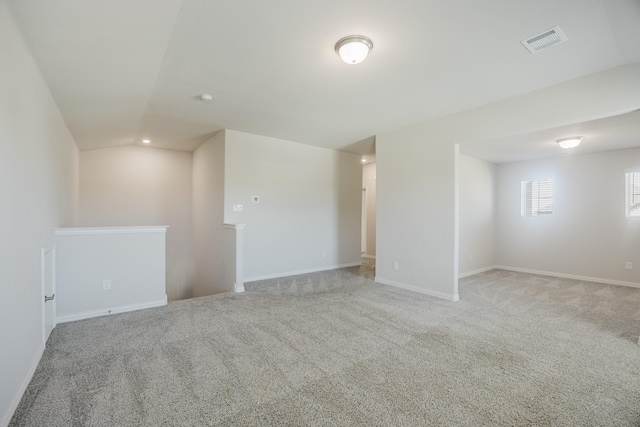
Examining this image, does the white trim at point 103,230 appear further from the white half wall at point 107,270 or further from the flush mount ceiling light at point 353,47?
the flush mount ceiling light at point 353,47

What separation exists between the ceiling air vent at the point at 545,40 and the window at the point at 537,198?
4658mm

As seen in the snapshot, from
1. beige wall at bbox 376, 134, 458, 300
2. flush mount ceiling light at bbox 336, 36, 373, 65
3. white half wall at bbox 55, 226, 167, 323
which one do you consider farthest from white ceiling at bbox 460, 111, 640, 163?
white half wall at bbox 55, 226, 167, 323

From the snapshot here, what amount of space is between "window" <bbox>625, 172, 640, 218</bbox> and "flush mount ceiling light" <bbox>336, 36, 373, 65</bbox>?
5844 mm

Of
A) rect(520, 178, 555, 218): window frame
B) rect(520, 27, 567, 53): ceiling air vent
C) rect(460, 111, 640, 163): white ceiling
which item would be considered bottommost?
rect(520, 178, 555, 218): window frame

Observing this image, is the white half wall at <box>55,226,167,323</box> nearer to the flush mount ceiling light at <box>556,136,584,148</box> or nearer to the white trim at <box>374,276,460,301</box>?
the white trim at <box>374,276,460,301</box>

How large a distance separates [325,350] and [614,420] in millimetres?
1916

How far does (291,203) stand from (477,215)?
155 inches

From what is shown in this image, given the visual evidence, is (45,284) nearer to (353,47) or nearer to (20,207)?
(20,207)

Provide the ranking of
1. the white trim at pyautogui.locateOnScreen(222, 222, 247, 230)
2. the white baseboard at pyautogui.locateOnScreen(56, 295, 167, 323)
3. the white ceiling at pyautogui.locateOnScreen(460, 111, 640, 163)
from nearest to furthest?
the white baseboard at pyautogui.locateOnScreen(56, 295, 167, 323) < the white ceiling at pyautogui.locateOnScreen(460, 111, 640, 163) < the white trim at pyautogui.locateOnScreen(222, 222, 247, 230)

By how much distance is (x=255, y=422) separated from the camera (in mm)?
1681

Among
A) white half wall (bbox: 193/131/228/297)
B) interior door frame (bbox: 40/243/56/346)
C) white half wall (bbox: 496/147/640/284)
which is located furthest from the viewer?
white half wall (bbox: 496/147/640/284)

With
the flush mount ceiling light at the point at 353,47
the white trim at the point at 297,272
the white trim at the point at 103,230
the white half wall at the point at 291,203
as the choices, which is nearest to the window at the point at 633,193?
the white half wall at the point at 291,203

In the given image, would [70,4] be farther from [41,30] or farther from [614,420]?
[614,420]

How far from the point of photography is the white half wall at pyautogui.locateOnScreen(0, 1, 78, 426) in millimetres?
1688
